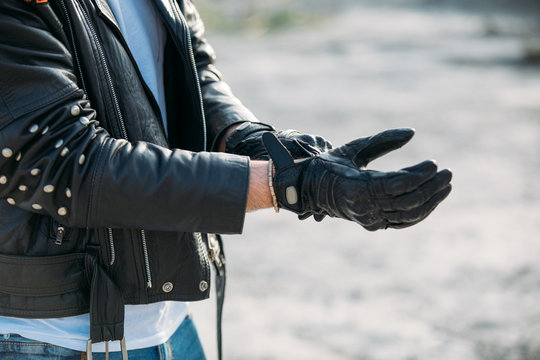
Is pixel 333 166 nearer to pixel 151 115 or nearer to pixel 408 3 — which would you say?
pixel 151 115

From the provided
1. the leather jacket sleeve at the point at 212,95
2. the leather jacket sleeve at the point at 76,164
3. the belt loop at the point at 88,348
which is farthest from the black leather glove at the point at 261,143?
the belt loop at the point at 88,348

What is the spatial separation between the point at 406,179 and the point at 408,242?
4053 mm

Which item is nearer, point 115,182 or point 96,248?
point 115,182

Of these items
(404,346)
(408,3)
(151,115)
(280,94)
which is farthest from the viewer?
(408,3)

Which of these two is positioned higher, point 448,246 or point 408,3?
point 408,3

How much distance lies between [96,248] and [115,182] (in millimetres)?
231

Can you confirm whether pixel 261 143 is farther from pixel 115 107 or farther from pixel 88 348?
pixel 88 348

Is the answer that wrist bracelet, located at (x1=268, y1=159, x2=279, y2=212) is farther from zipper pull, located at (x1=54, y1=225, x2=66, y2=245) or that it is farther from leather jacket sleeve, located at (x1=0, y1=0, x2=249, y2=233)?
zipper pull, located at (x1=54, y1=225, x2=66, y2=245)

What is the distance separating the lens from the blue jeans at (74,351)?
1589 millimetres

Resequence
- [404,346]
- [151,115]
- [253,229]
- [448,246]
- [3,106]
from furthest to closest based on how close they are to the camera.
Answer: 1. [253,229]
2. [448,246]
3. [404,346]
4. [151,115]
5. [3,106]

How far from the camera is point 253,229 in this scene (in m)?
5.70

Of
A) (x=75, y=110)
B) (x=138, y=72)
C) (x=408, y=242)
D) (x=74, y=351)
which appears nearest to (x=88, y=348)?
(x=74, y=351)

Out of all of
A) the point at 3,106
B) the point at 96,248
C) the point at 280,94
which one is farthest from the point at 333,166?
the point at 280,94

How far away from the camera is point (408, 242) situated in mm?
5352
